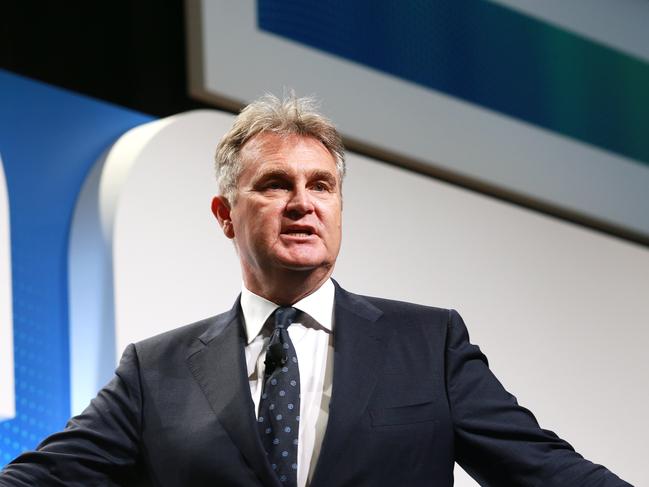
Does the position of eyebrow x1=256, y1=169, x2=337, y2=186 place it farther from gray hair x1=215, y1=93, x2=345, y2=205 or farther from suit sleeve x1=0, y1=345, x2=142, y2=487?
suit sleeve x1=0, y1=345, x2=142, y2=487

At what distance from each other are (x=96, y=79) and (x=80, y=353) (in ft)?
2.81

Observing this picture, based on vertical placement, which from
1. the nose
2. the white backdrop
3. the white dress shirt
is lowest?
the white dress shirt

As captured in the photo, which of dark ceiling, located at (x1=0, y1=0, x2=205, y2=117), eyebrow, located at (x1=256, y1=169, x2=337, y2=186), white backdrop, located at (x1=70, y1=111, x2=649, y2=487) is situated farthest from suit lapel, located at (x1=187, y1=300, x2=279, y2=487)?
dark ceiling, located at (x1=0, y1=0, x2=205, y2=117)

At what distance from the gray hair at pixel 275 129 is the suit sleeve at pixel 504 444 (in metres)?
0.41

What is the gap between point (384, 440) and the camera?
177 cm

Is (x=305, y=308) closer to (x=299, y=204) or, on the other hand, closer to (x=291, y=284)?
(x=291, y=284)

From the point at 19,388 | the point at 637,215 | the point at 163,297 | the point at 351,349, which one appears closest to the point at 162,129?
the point at 163,297

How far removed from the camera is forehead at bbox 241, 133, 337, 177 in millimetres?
1976

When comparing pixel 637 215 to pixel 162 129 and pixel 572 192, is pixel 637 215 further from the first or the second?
pixel 162 129

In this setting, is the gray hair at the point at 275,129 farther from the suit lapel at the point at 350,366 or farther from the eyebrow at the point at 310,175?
the suit lapel at the point at 350,366

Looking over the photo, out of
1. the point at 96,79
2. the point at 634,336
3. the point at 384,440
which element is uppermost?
the point at 96,79

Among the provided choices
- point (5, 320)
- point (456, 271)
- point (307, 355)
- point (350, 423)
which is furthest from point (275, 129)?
point (456, 271)

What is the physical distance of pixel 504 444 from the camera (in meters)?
1.77

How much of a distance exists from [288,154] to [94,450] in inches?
21.0
